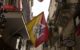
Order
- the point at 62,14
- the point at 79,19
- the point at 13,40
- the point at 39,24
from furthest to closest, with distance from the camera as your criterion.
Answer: the point at 62,14, the point at 79,19, the point at 39,24, the point at 13,40

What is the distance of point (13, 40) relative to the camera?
47.4 ft

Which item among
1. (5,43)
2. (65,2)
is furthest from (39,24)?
(65,2)

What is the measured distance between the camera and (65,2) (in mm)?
20000

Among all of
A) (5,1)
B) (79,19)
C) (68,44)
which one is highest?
(5,1)

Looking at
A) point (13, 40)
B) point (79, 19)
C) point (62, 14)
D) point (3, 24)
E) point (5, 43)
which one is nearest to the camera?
point (3, 24)

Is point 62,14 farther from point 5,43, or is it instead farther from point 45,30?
point 5,43

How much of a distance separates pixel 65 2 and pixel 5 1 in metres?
6.63

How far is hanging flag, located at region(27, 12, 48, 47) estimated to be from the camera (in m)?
15.6

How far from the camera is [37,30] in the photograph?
52.0ft

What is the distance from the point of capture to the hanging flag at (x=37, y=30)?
15.6 meters

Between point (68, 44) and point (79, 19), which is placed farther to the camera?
point (79, 19)

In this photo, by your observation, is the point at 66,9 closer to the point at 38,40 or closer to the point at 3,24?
the point at 38,40

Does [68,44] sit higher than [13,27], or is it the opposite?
[13,27]

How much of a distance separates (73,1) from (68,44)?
4.28 meters
